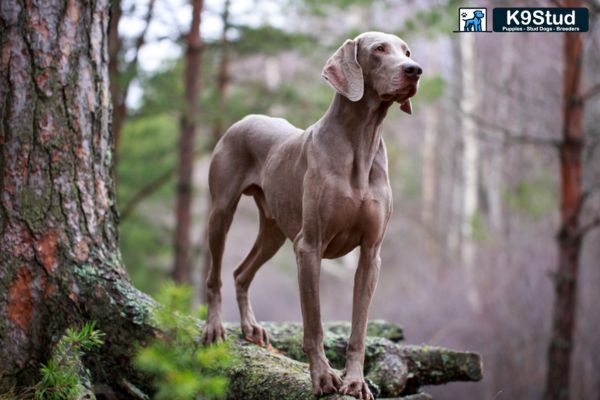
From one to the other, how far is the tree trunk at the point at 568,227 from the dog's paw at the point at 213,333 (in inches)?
209

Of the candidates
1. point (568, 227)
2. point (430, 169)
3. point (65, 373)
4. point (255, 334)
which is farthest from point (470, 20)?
point (430, 169)

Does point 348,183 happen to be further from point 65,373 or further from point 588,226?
point 588,226

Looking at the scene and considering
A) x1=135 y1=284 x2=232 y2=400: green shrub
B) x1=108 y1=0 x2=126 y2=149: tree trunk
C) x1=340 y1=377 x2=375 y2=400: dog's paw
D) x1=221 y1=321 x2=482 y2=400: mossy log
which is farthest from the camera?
x1=108 y1=0 x2=126 y2=149: tree trunk

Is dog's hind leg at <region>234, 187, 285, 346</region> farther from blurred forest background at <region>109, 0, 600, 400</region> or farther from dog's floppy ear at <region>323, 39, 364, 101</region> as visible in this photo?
blurred forest background at <region>109, 0, 600, 400</region>

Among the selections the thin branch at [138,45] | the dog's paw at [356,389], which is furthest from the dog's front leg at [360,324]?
the thin branch at [138,45]

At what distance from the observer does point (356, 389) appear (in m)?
3.35

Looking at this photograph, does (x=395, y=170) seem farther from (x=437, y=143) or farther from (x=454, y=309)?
(x=454, y=309)

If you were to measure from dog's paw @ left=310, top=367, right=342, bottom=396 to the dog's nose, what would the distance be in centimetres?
144

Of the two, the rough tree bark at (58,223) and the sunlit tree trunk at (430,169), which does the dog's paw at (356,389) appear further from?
the sunlit tree trunk at (430,169)

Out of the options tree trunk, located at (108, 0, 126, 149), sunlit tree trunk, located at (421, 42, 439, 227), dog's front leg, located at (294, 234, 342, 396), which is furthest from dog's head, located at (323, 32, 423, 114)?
sunlit tree trunk, located at (421, 42, 439, 227)

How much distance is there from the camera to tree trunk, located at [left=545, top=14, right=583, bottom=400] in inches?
322

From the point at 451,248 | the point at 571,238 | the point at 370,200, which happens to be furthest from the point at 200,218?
the point at 370,200

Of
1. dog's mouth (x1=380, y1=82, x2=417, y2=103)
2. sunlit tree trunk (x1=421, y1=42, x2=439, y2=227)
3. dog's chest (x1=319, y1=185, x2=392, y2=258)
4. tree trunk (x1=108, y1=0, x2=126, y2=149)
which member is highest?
tree trunk (x1=108, y1=0, x2=126, y2=149)

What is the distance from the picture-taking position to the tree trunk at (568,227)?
26.8 ft
